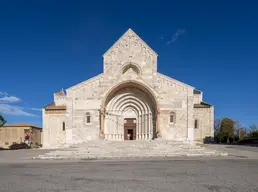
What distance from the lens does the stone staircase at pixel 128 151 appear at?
52.0 feet

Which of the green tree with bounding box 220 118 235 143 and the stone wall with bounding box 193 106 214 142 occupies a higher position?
the stone wall with bounding box 193 106 214 142

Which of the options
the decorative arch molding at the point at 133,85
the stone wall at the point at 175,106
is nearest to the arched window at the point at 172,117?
the stone wall at the point at 175,106

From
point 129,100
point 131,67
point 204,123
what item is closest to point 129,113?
point 129,100

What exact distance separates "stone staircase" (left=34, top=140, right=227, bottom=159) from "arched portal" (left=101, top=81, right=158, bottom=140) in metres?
4.39

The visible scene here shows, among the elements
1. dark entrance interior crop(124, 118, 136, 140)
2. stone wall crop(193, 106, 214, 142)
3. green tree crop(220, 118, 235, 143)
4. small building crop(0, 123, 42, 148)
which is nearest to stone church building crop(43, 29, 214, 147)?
dark entrance interior crop(124, 118, 136, 140)

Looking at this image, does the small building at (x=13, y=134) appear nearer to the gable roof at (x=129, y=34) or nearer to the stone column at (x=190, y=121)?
the gable roof at (x=129, y=34)

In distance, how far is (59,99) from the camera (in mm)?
30078

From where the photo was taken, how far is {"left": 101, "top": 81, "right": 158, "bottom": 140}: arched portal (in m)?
23.5

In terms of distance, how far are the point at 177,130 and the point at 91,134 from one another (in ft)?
33.4

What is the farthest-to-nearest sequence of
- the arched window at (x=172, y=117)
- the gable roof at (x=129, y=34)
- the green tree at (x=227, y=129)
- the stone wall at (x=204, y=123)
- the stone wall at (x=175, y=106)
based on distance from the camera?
the green tree at (x=227, y=129) < the stone wall at (x=204, y=123) < the gable roof at (x=129, y=34) < the arched window at (x=172, y=117) < the stone wall at (x=175, y=106)

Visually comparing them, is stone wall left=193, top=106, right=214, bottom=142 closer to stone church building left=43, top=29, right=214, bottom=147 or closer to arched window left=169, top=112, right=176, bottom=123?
stone church building left=43, top=29, right=214, bottom=147

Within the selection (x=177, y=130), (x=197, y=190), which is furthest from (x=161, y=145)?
(x=197, y=190)

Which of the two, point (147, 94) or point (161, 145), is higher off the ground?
point (147, 94)

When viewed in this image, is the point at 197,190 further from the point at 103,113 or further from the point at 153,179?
the point at 103,113
